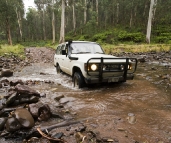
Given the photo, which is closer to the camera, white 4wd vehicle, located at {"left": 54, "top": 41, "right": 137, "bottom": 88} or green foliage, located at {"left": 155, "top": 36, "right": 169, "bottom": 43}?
white 4wd vehicle, located at {"left": 54, "top": 41, "right": 137, "bottom": 88}

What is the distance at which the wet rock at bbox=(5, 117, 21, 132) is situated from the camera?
2.66 m

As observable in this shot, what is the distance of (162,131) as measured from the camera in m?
2.78

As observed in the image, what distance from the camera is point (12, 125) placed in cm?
269

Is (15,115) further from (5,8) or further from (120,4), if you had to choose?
(120,4)

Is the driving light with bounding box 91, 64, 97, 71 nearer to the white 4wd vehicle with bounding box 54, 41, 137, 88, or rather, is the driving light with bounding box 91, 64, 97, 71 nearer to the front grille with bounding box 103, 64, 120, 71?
the white 4wd vehicle with bounding box 54, 41, 137, 88

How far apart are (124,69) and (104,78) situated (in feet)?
2.51

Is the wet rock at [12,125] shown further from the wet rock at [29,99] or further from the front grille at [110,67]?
the front grille at [110,67]

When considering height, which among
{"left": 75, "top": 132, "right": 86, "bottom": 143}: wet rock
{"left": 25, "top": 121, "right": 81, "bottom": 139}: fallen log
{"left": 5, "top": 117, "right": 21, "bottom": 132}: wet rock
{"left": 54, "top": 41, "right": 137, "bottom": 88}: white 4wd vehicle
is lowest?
{"left": 75, "top": 132, "right": 86, "bottom": 143}: wet rock

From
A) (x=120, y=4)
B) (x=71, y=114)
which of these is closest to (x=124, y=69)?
(x=71, y=114)

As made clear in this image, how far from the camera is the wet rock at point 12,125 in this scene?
2660mm

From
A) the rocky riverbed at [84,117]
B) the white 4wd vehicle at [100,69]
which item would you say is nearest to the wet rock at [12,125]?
the rocky riverbed at [84,117]

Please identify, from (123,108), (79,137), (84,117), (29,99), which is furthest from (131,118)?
(29,99)

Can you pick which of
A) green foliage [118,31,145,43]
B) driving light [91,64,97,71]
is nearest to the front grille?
driving light [91,64,97,71]

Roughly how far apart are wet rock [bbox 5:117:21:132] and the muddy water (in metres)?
1.17
